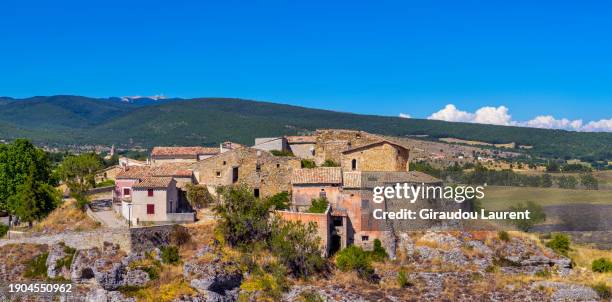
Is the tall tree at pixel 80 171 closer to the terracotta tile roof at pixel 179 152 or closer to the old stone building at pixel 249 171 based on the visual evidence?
the terracotta tile roof at pixel 179 152

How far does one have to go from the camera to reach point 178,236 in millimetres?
38812

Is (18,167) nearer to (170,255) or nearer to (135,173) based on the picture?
(135,173)

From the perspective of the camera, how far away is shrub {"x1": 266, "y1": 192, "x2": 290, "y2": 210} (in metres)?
42.9

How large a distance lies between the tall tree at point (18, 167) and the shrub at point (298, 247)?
2264cm

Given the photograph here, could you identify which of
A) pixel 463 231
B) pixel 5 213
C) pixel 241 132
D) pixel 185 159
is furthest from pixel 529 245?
pixel 241 132

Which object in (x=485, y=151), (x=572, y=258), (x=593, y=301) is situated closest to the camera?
(x=593, y=301)

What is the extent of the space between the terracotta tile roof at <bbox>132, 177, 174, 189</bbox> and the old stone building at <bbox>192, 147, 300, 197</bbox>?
4444 millimetres

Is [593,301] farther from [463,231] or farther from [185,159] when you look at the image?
[185,159]

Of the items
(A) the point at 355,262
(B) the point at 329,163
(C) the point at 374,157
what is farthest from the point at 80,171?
(A) the point at 355,262

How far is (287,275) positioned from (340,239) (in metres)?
4.73

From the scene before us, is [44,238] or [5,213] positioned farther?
[5,213]

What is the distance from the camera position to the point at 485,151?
497 feet

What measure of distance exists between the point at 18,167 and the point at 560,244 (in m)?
46.4

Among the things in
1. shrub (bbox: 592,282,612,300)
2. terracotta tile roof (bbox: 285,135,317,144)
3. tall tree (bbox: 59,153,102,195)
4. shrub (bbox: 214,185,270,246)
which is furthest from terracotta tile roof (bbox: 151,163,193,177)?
shrub (bbox: 592,282,612,300)
